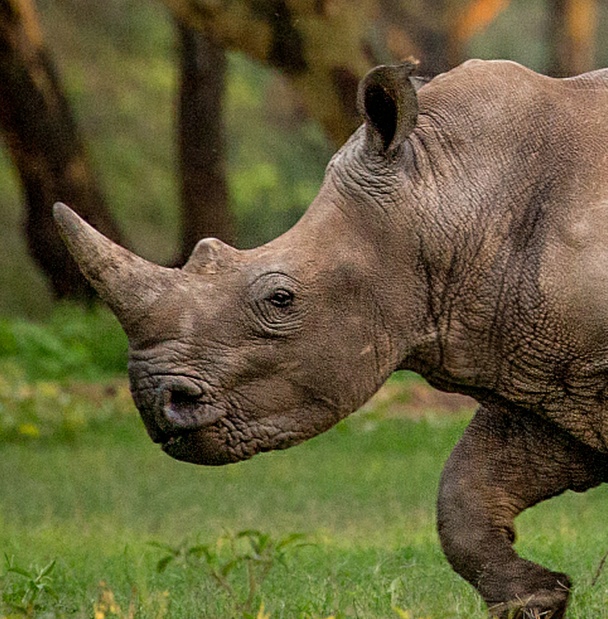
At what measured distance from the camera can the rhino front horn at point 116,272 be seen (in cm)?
539

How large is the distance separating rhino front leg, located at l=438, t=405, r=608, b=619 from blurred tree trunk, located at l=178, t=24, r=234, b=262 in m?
15.0

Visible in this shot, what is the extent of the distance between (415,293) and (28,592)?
5.53ft

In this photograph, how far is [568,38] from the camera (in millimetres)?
25484

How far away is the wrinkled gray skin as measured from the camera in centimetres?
538

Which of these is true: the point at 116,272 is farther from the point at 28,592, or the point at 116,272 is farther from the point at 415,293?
the point at 28,592

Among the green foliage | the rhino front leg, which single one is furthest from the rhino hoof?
the green foliage

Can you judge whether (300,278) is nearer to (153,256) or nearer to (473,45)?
(153,256)

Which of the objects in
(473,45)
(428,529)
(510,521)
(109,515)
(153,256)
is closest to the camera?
(510,521)

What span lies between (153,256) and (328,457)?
671 inches

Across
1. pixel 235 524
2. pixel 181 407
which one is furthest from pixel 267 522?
pixel 181 407

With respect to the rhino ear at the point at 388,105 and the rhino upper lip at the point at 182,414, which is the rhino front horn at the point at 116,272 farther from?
the rhino ear at the point at 388,105

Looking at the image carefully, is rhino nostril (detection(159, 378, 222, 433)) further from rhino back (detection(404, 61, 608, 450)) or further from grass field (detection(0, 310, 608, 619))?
rhino back (detection(404, 61, 608, 450))

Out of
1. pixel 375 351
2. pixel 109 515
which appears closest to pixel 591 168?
pixel 375 351

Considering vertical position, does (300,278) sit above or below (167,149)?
below
